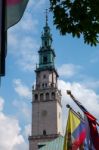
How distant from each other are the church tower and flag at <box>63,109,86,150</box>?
10371 cm

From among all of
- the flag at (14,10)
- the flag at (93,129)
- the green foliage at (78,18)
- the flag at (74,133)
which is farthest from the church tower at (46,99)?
the flag at (14,10)

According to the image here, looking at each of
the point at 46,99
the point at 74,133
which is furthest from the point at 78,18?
the point at 46,99

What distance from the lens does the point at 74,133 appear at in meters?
25.9

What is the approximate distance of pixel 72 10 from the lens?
9000mm

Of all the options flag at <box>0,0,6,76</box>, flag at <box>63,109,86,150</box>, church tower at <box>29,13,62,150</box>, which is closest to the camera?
flag at <box>0,0,6,76</box>

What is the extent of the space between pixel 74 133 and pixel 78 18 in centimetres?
1755

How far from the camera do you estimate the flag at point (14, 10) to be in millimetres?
6113

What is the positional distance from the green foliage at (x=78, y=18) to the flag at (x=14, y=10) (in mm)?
2815

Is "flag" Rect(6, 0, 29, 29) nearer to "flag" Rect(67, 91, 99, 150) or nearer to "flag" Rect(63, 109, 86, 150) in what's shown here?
"flag" Rect(67, 91, 99, 150)

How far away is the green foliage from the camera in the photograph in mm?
8852

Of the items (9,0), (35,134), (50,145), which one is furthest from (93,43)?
(35,134)

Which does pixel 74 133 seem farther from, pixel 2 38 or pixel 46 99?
pixel 46 99

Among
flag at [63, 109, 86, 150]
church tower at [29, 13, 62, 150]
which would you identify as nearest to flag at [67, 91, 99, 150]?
flag at [63, 109, 86, 150]

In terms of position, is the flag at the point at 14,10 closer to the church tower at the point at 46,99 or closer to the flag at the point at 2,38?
the flag at the point at 2,38
